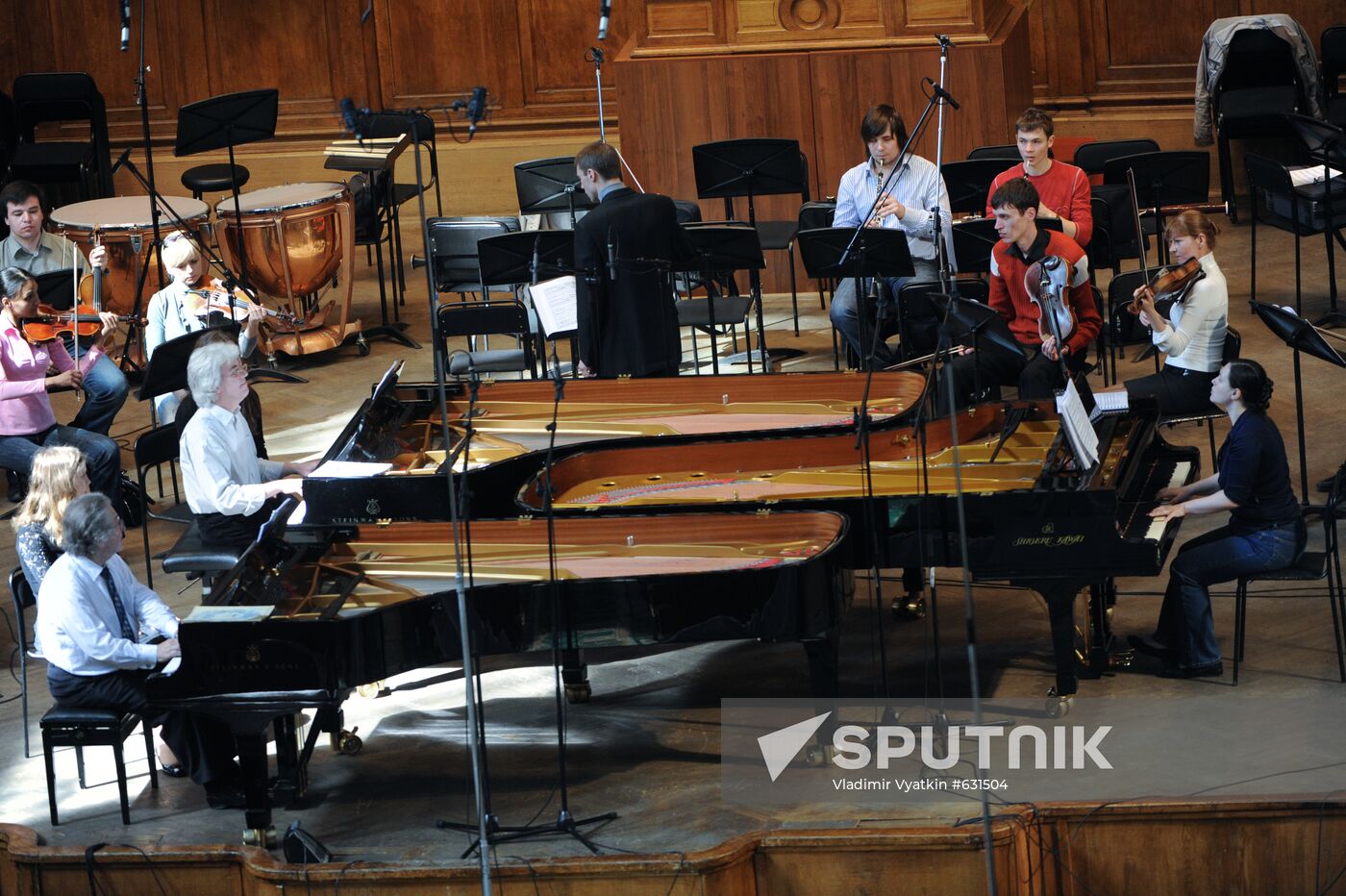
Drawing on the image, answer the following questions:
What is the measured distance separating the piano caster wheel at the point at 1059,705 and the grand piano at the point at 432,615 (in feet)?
2.50

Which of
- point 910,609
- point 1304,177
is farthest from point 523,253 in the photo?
point 1304,177

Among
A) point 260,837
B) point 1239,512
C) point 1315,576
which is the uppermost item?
point 1239,512

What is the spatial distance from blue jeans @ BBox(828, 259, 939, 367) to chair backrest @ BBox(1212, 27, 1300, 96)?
3.66 metres

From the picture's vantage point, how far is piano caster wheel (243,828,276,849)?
5.14 m


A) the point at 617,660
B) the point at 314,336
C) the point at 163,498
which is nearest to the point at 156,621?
the point at 617,660

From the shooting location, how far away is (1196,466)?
6.09m

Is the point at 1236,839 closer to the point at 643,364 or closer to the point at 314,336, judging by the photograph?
the point at 643,364

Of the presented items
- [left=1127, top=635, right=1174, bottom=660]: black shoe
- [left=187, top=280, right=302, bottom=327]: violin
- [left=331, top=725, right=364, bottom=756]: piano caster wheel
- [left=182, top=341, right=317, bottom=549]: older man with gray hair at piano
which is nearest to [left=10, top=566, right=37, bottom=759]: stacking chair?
[left=182, top=341, right=317, bottom=549]: older man with gray hair at piano

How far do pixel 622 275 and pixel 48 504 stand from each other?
2540 mm

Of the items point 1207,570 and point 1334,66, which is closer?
point 1207,570

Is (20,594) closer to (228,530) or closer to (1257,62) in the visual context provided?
(228,530)

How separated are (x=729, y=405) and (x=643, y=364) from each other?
660 mm

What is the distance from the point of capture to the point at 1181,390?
6781mm

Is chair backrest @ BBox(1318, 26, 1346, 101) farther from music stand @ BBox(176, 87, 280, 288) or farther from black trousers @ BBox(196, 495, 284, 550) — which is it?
black trousers @ BBox(196, 495, 284, 550)
